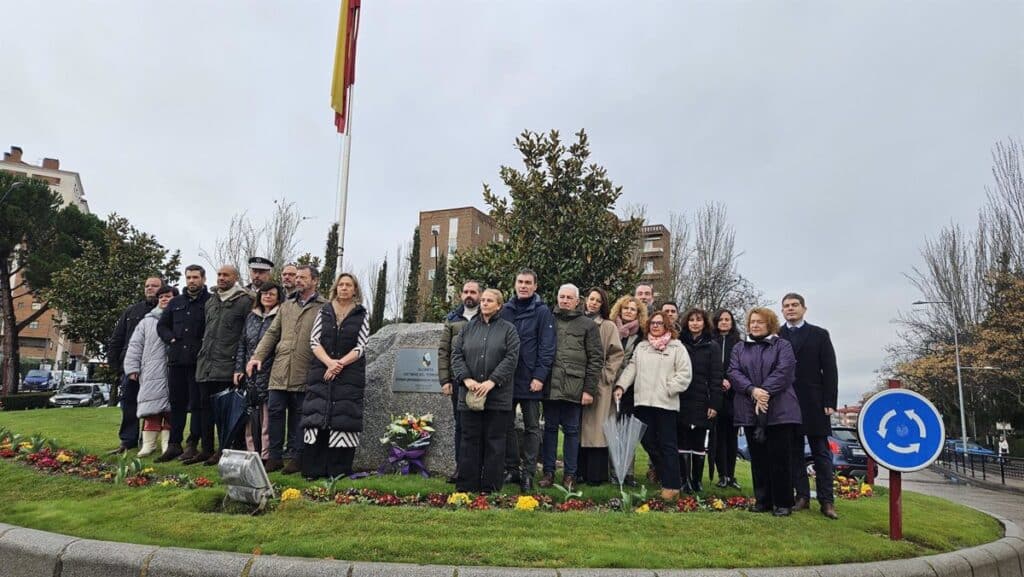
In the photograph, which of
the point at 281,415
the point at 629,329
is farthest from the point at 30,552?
the point at 629,329

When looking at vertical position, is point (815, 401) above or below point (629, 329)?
below

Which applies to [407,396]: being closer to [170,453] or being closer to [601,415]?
[601,415]

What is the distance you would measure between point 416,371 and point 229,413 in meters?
2.00

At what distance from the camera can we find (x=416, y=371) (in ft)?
23.4

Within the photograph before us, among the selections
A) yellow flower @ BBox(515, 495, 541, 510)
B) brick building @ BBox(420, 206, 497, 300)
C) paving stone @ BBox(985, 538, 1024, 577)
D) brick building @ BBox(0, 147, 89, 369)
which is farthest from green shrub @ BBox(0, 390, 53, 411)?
brick building @ BBox(0, 147, 89, 369)

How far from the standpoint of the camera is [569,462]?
6.25 metres

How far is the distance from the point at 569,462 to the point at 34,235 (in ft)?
119

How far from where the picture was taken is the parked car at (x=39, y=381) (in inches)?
1881

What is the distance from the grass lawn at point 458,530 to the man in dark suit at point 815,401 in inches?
10.2

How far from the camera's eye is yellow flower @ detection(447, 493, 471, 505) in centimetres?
527

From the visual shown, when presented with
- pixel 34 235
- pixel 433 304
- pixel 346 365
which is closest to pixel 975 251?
pixel 433 304

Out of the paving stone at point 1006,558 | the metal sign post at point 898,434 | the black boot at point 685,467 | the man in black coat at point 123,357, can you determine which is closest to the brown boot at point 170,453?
the man in black coat at point 123,357

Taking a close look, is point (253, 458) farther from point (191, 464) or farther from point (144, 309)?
point (144, 309)

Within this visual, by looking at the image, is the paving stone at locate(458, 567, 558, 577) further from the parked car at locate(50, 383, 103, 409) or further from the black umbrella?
the parked car at locate(50, 383, 103, 409)
